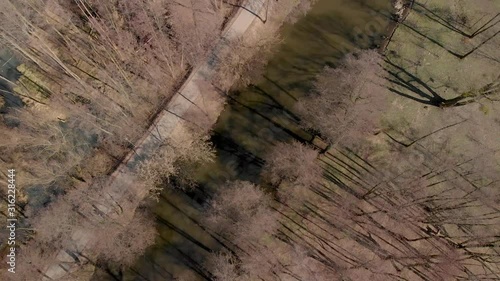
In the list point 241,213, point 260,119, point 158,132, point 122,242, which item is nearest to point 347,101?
point 260,119

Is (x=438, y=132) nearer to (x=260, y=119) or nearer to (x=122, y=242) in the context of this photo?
(x=260, y=119)

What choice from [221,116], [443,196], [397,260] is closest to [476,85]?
[443,196]

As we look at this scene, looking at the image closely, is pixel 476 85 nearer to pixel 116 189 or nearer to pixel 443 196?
pixel 443 196

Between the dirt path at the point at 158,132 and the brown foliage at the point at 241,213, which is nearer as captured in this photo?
the dirt path at the point at 158,132

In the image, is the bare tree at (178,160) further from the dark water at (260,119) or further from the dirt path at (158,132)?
the dark water at (260,119)

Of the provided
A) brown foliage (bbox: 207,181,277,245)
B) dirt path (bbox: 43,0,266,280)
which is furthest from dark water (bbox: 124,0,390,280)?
dirt path (bbox: 43,0,266,280)

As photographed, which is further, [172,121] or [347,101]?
[172,121]

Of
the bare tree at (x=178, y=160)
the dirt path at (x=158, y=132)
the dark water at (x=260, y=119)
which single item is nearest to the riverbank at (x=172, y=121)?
the dirt path at (x=158, y=132)
